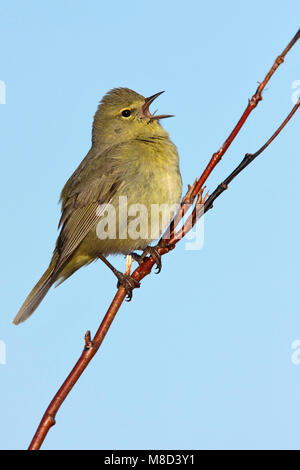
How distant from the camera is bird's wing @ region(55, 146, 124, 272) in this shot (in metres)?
6.37

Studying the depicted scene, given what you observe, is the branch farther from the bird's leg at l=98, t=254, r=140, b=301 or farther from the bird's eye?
the bird's eye

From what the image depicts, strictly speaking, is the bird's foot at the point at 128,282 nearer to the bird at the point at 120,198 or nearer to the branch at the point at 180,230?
the bird at the point at 120,198

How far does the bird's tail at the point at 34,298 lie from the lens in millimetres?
6051

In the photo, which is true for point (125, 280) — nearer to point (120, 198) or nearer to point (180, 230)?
point (180, 230)

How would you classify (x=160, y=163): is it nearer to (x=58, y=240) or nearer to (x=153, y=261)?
(x=58, y=240)

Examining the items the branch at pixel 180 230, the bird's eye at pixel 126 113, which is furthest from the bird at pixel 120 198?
the branch at pixel 180 230

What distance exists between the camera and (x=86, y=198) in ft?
21.7

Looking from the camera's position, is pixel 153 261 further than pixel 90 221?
No

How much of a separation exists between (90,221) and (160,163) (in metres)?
0.99

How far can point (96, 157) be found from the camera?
7043 mm

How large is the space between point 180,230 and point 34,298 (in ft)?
8.01

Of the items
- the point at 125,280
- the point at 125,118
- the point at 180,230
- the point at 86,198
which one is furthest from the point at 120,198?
the point at 180,230
